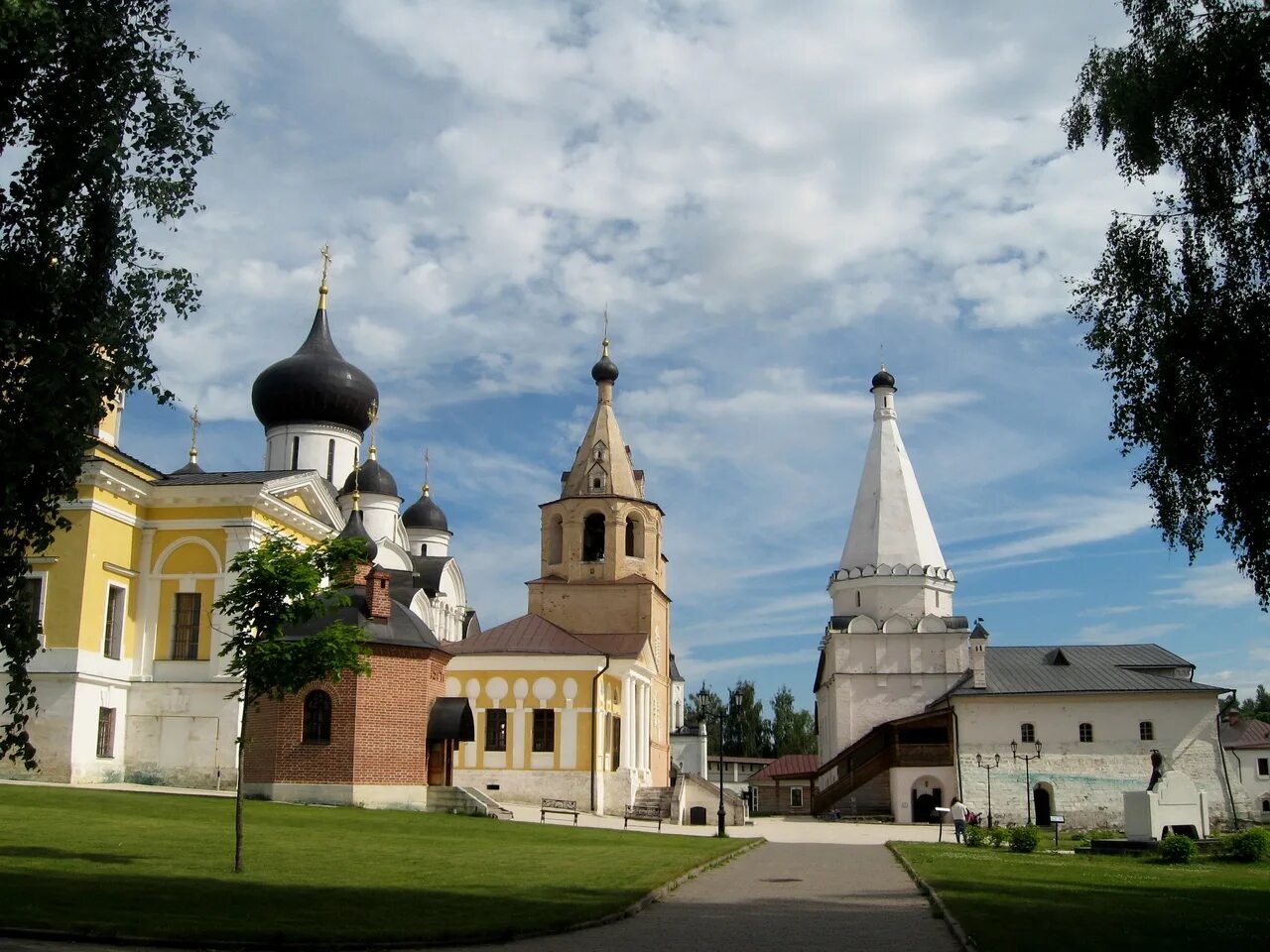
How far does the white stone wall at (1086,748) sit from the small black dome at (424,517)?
24.5 metres

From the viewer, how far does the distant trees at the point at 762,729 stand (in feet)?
323

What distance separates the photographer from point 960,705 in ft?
157

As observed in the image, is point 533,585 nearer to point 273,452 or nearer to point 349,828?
point 273,452

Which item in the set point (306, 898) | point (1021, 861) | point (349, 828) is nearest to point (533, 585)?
point (349, 828)

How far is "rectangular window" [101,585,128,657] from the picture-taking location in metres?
31.5

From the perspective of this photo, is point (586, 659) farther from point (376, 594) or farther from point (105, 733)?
point (105, 733)

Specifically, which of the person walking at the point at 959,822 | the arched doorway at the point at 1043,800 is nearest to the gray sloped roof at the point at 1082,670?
the arched doorway at the point at 1043,800

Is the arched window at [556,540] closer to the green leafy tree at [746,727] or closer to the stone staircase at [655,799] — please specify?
the stone staircase at [655,799]

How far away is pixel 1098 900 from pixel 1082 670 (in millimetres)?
36247

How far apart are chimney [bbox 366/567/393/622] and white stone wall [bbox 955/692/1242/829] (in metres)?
25.2

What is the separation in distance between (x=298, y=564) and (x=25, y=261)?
717 centimetres

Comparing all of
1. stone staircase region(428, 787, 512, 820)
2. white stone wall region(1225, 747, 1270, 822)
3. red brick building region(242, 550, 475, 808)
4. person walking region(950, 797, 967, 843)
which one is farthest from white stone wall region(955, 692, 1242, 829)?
red brick building region(242, 550, 475, 808)

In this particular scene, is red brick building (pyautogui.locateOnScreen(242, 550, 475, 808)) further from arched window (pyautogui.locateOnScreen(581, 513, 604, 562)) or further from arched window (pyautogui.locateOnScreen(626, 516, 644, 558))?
Result: arched window (pyautogui.locateOnScreen(626, 516, 644, 558))

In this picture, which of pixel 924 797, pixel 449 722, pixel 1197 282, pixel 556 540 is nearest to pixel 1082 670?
pixel 924 797
